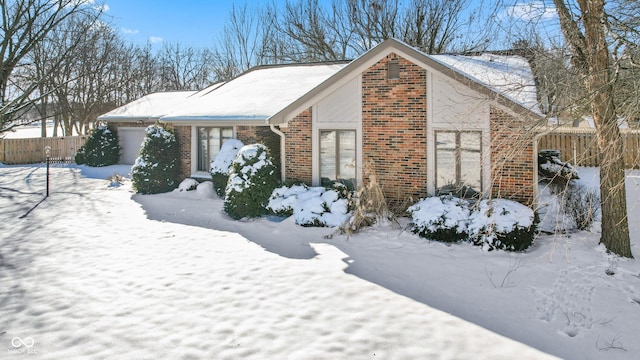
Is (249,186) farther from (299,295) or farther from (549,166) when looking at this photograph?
(549,166)

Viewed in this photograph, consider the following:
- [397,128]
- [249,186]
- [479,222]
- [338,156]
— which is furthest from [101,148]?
[479,222]

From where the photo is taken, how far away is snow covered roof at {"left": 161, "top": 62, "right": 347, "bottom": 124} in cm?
1387

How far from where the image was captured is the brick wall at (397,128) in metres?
10.6

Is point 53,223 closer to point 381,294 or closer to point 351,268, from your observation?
point 351,268

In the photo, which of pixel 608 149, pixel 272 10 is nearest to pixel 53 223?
pixel 608 149

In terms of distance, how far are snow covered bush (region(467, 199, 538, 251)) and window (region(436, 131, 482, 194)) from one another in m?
1.35

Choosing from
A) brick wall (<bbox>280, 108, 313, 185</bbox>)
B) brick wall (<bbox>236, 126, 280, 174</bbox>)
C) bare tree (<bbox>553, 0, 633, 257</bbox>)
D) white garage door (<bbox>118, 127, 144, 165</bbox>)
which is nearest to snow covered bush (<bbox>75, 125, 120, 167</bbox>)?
white garage door (<bbox>118, 127, 144, 165</bbox>)

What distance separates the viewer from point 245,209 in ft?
37.1

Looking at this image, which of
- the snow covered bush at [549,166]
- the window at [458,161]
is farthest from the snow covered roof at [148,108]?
the snow covered bush at [549,166]

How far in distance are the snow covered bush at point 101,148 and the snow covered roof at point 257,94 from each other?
23.6 ft

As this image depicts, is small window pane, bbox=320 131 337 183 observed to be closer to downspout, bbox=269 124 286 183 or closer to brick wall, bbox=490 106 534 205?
downspout, bbox=269 124 286 183

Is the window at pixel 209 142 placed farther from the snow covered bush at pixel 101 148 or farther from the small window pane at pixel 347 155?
the snow covered bush at pixel 101 148

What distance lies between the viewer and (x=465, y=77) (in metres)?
9.56

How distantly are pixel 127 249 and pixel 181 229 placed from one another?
175cm
